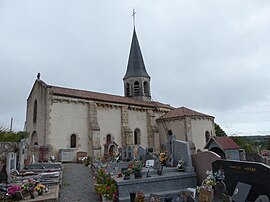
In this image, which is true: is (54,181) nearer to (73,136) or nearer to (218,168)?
(218,168)

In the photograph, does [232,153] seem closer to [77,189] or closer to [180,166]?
[180,166]

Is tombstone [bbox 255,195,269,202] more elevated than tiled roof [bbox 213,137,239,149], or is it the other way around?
tiled roof [bbox 213,137,239,149]

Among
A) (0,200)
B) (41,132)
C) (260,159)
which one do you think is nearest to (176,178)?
(0,200)

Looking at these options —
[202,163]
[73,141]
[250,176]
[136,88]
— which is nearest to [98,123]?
[73,141]

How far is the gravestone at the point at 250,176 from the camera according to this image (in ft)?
16.4

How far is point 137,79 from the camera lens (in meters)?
29.9

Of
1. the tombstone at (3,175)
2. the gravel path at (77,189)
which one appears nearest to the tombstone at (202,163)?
the gravel path at (77,189)

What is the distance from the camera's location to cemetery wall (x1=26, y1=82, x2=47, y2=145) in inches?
705

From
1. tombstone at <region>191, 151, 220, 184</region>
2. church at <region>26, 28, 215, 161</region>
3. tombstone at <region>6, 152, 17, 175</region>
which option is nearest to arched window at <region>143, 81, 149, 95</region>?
church at <region>26, 28, 215, 161</region>

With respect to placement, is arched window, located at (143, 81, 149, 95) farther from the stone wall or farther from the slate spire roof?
the stone wall

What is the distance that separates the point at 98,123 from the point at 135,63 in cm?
1379

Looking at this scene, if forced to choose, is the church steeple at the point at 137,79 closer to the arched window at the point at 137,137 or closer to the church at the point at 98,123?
the church at the point at 98,123

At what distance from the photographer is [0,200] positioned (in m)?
6.32

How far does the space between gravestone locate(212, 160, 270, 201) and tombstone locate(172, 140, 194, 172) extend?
259cm
